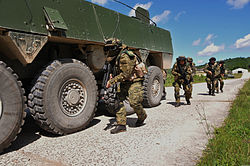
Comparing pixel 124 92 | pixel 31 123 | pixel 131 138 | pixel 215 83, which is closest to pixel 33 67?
pixel 31 123

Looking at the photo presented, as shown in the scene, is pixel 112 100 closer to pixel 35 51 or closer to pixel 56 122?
pixel 56 122

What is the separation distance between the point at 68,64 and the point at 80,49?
69 centimetres

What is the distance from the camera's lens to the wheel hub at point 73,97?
335cm

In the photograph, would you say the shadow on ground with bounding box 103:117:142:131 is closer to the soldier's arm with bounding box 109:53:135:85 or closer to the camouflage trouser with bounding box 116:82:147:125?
the camouflage trouser with bounding box 116:82:147:125

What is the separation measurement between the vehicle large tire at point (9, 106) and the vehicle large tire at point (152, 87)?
3.33 meters

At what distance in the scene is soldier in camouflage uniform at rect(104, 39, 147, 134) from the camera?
346 cm

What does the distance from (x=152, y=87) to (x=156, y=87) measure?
10.6 inches

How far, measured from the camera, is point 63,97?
3.34m

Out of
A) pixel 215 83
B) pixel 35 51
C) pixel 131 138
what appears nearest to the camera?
pixel 35 51

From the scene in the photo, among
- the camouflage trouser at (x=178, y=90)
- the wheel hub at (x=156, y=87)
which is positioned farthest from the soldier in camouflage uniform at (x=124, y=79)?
the camouflage trouser at (x=178, y=90)

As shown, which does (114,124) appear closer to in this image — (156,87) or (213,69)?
(156,87)

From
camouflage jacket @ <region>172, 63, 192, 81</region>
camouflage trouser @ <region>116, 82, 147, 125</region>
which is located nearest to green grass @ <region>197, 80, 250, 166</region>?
camouflage trouser @ <region>116, 82, 147, 125</region>

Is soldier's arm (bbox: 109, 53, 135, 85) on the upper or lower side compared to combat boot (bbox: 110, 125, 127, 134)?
upper

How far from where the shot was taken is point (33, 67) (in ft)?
11.6
